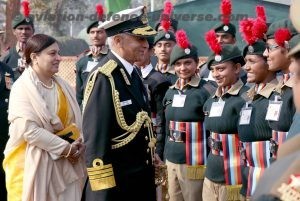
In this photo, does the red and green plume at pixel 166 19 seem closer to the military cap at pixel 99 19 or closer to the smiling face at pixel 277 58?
the military cap at pixel 99 19

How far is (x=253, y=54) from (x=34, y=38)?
176 centimetres

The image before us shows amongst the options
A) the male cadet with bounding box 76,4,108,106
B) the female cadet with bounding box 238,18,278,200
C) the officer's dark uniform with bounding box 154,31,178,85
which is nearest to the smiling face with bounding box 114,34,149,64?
the female cadet with bounding box 238,18,278,200

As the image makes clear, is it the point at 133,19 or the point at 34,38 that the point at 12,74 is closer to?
the point at 34,38

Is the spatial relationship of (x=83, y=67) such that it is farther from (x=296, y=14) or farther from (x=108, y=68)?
(x=296, y=14)

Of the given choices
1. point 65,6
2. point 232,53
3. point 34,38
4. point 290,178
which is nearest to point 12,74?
point 34,38

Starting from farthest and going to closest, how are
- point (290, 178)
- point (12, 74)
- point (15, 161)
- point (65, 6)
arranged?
1. point (65, 6)
2. point (12, 74)
3. point (15, 161)
4. point (290, 178)

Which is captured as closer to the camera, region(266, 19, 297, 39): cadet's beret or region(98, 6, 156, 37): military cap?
region(98, 6, 156, 37): military cap

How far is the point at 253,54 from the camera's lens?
19.9 ft

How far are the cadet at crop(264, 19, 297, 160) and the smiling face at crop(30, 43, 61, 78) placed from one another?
1.66 m

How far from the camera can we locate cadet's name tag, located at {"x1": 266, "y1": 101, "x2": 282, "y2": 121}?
18.0 feet

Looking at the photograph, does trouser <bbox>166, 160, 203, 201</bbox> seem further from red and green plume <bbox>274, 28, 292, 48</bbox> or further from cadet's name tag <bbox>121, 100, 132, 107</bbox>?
cadet's name tag <bbox>121, 100, 132, 107</bbox>

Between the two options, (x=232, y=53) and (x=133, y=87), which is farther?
(x=232, y=53)

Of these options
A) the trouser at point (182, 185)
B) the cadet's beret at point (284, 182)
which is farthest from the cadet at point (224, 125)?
the cadet's beret at point (284, 182)

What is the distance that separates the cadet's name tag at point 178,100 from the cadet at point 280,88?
1353 millimetres
